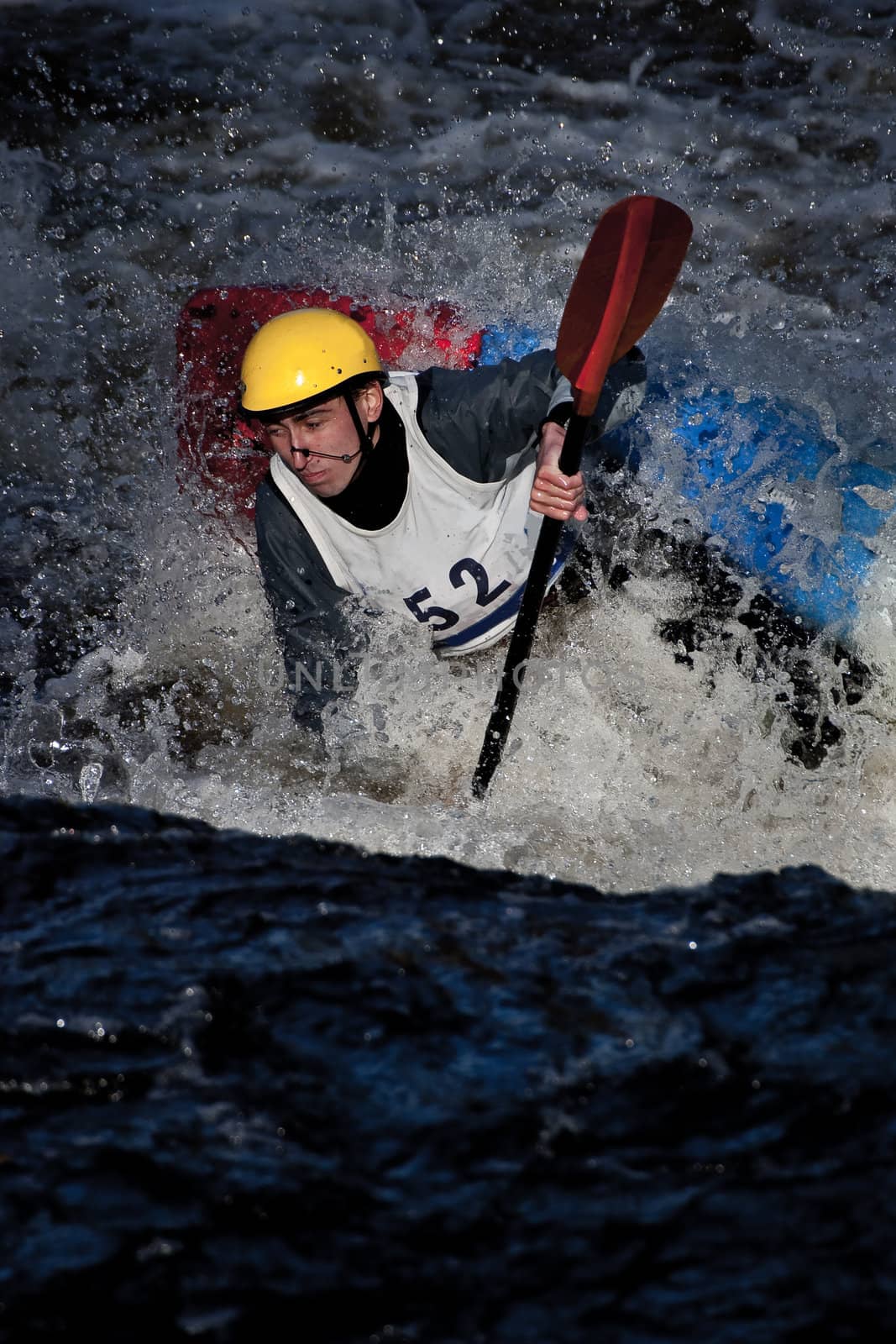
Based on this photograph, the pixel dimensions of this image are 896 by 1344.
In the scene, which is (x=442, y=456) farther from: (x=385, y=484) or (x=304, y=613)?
(x=304, y=613)

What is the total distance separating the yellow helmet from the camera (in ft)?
9.48

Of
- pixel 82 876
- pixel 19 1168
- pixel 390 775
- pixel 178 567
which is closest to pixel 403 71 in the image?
pixel 178 567

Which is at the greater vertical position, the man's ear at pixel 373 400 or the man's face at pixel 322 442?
the man's ear at pixel 373 400

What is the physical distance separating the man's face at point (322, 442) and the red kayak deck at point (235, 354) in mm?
726

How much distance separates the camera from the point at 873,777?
3203 mm

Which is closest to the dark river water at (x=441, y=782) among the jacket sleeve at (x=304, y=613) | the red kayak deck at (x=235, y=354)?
the jacket sleeve at (x=304, y=613)

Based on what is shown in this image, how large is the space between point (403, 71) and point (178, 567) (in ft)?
15.1

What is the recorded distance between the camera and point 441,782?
3354 mm

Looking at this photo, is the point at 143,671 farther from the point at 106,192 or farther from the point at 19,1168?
the point at 106,192

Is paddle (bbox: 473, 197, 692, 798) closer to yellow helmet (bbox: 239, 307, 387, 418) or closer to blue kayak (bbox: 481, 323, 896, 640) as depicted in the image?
yellow helmet (bbox: 239, 307, 387, 418)

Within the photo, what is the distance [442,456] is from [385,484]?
0.19 meters

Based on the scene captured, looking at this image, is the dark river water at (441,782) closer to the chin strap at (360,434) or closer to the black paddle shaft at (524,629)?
the black paddle shaft at (524,629)

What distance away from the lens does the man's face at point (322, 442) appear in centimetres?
295

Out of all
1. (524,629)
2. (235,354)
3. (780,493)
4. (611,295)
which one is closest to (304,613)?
(524,629)
